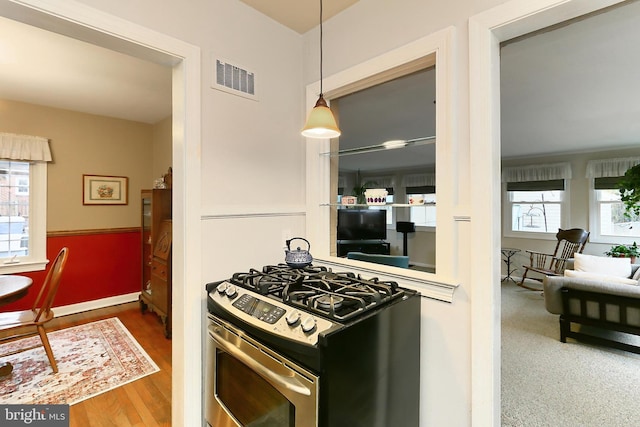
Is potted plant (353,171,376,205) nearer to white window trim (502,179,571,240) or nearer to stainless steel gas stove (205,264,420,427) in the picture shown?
stainless steel gas stove (205,264,420,427)

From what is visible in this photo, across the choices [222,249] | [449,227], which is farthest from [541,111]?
[222,249]

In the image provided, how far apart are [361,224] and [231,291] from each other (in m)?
1.44

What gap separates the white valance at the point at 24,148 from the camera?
3291mm

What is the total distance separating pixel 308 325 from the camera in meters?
1.04

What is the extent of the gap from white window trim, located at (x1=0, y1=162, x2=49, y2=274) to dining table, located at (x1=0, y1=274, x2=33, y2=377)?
1187 millimetres

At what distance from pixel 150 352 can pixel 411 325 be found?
104 inches

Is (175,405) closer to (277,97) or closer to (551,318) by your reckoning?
(277,97)

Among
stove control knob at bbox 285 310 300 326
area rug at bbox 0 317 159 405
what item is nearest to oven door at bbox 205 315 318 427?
stove control knob at bbox 285 310 300 326

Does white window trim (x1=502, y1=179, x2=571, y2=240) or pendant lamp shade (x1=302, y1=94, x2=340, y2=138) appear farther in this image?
white window trim (x1=502, y1=179, x2=571, y2=240)

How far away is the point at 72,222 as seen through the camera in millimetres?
3826

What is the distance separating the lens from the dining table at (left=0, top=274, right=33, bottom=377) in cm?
221

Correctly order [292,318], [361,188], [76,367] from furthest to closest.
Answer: [76,367], [361,188], [292,318]

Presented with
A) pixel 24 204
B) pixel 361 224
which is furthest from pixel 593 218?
pixel 24 204

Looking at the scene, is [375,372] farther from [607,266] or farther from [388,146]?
[607,266]
